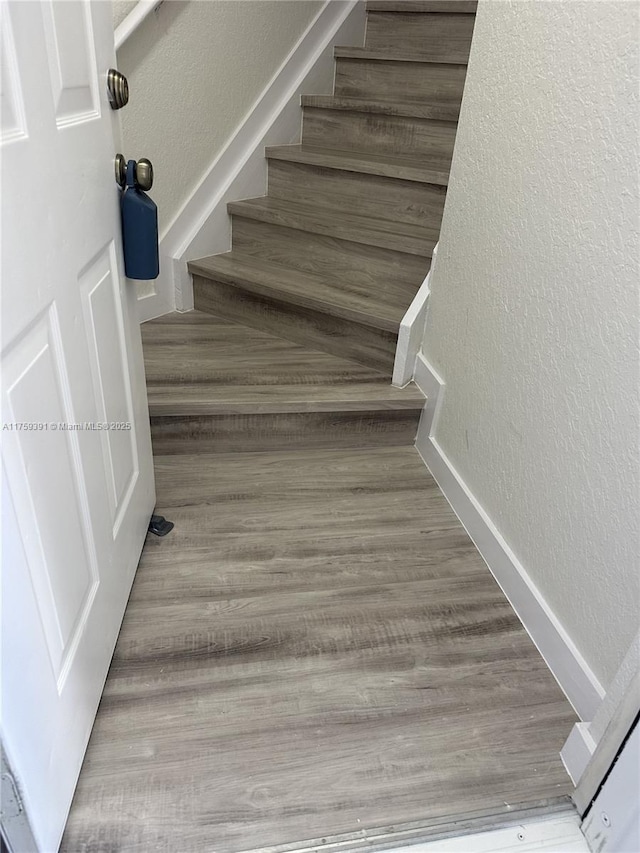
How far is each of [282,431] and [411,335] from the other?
0.53m

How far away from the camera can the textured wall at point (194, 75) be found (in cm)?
194

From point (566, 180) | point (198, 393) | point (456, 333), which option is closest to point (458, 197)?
point (456, 333)

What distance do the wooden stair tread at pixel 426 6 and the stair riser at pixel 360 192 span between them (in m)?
0.96

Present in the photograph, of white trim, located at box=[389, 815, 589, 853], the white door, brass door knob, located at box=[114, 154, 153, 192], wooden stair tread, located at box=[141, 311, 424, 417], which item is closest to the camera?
the white door

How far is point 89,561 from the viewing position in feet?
3.45

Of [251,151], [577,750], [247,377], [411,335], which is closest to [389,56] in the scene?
[251,151]

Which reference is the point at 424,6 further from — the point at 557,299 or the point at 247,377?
the point at 557,299

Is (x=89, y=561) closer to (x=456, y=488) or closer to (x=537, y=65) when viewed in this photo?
(x=456, y=488)

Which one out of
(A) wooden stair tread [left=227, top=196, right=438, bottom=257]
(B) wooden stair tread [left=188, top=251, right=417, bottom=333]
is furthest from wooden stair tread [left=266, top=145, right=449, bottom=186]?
(B) wooden stair tread [left=188, top=251, right=417, bottom=333]

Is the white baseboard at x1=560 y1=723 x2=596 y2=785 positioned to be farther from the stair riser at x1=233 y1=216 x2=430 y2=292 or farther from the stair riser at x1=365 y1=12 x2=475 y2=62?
the stair riser at x1=365 y1=12 x2=475 y2=62

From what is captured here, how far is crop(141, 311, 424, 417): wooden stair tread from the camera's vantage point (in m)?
1.83

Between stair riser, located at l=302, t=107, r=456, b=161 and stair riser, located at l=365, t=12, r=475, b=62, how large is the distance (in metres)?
0.43

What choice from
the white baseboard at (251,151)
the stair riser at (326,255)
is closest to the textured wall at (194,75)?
the white baseboard at (251,151)

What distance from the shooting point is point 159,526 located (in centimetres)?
155
